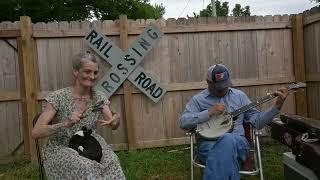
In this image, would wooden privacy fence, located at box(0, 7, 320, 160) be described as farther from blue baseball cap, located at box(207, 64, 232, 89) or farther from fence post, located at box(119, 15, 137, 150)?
blue baseball cap, located at box(207, 64, 232, 89)

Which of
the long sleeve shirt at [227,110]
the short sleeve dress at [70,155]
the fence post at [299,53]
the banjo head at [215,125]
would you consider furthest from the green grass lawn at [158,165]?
the short sleeve dress at [70,155]

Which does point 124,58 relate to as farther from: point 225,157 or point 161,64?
point 225,157

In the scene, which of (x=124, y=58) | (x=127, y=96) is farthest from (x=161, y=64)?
(x=127, y=96)

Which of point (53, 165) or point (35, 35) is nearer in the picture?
point (53, 165)

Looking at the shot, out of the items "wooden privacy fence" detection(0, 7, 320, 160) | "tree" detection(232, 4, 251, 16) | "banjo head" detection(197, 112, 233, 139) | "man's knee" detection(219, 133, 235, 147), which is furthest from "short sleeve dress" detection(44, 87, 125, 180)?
"tree" detection(232, 4, 251, 16)

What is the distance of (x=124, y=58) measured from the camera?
602cm

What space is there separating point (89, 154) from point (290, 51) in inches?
167

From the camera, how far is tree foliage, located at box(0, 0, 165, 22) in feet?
70.6

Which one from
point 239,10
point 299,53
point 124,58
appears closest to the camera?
point 124,58

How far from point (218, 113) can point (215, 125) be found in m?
0.12

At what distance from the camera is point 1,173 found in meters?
5.69

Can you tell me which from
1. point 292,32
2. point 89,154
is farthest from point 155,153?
point 89,154

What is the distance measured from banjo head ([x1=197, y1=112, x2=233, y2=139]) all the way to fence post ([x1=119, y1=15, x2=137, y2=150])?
2.19 m

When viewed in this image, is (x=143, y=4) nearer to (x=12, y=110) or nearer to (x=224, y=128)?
(x=12, y=110)
